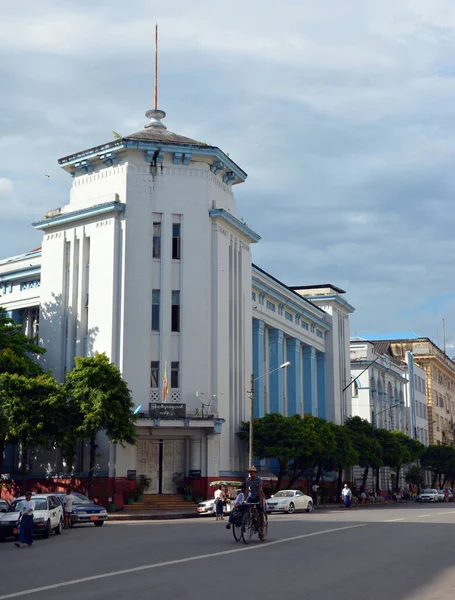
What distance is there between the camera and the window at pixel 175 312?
4603 cm

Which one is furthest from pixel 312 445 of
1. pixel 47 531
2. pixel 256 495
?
pixel 256 495

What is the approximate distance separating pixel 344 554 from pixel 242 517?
3.25m

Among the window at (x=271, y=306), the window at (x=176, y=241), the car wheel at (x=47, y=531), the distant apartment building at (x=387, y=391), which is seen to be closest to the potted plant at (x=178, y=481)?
the window at (x=176, y=241)

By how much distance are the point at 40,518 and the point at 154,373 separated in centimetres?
2011

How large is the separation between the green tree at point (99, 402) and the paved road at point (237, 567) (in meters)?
14.4

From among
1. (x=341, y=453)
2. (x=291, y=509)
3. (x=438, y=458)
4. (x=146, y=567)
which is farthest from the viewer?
(x=438, y=458)

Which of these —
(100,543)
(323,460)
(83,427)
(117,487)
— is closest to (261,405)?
(323,460)

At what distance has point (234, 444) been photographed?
156 feet

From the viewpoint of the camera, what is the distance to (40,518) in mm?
25203

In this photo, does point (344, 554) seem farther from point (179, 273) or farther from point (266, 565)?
point (179, 273)

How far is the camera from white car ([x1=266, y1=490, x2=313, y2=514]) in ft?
129

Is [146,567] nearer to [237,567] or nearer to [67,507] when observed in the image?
[237,567]

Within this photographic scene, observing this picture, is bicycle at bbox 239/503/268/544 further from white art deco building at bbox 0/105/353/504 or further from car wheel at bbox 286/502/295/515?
white art deco building at bbox 0/105/353/504

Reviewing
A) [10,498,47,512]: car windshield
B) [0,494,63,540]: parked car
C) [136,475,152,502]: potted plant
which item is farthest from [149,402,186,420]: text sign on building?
[10,498,47,512]: car windshield
